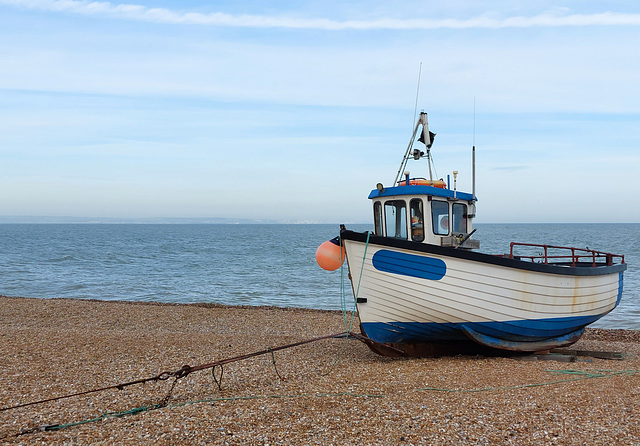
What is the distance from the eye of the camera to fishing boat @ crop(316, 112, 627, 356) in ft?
29.2

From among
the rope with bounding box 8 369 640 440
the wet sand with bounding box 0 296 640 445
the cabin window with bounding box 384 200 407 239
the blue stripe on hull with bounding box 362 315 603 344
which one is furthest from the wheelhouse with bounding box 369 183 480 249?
the rope with bounding box 8 369 640 440

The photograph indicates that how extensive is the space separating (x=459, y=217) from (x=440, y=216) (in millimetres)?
728

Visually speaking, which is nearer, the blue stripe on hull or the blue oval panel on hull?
the blue oval panel on hull

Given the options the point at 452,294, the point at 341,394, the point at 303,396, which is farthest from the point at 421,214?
the point at 303,396

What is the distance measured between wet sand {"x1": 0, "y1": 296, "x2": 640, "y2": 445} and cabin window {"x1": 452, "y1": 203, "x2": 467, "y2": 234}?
95.4 inches

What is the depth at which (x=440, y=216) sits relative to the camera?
1005 centimetres

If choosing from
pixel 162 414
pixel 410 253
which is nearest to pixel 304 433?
pixel 162 414

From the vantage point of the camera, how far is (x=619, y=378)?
789 cm

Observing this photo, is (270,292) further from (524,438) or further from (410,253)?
(524,438)

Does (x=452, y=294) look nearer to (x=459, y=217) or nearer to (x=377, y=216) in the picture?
(x=459, y=217)

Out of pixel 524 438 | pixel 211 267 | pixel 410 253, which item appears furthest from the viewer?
pixel 211 267

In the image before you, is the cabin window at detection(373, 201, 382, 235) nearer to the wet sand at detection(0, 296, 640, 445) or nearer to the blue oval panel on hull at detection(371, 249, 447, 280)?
the blue oval panel on hull at detection(371, 249, 447, 280)

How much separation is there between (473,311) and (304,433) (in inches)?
175

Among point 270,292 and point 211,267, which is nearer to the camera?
point 270,292
